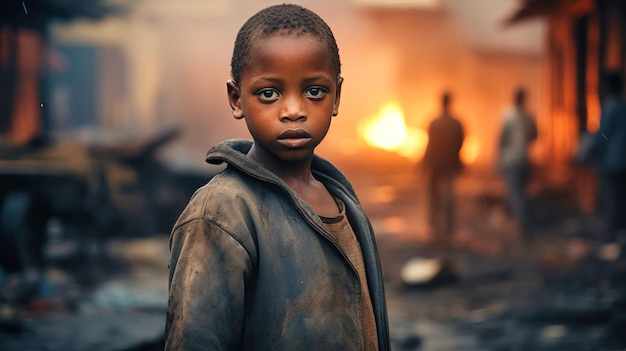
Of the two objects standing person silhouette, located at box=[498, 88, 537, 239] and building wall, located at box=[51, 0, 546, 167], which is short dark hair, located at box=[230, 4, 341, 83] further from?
Result: building wall, located at box=[51, 0, 546, 167]

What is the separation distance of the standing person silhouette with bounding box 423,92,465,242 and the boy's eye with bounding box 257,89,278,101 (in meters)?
8.50

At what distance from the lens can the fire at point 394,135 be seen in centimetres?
2141

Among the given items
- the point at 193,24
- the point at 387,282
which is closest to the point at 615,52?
the point at 387,282

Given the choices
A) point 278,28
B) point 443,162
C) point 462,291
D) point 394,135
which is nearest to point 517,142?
point 443,162

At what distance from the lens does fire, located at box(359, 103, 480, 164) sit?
21.4 m

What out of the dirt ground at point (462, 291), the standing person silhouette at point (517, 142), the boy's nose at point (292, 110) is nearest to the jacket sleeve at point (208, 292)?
the boy's nose at point (292, 110)

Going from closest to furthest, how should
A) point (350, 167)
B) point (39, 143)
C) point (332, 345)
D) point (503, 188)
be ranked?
1. point (332, 345)
2. point (39, 143)
3. point (503, 188)
4. point (350, 167)

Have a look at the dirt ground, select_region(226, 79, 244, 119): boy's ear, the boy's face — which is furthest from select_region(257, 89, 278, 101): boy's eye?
the dirt ground

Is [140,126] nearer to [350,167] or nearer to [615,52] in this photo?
[350,167]

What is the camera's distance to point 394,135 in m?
21.6

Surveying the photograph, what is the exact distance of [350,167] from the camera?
2134cm

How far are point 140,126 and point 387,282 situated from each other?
13.5 m

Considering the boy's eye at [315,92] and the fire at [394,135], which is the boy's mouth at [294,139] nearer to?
the boy's eye at [315,92]

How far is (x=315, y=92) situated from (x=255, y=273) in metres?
0.43
